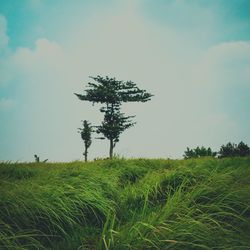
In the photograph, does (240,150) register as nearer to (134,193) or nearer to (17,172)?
(17,172)

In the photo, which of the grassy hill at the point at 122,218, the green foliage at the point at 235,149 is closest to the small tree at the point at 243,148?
the green foliage at the point at 235,149

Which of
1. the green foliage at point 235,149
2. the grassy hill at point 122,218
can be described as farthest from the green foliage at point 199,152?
the grassy hill at point 122,218

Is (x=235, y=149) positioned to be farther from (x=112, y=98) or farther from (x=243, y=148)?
(x=112, y=98)

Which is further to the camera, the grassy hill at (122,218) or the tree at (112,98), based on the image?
the tree at (112,98)

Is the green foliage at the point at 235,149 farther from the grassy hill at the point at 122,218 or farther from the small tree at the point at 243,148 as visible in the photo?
the grassy hill at the point at 122,218

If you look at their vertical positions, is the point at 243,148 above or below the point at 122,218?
above

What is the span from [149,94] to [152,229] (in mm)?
28068

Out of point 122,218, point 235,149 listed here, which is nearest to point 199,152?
point 235,149

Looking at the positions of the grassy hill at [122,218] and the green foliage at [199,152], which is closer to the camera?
the grassy hill at [122,218]

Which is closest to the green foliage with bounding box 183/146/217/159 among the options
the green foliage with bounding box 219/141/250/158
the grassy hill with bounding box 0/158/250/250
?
the green foliage with bounding box 219/141/250/158

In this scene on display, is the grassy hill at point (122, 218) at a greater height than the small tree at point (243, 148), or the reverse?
the small tree at point (243, 148)

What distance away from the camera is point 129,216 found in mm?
3832

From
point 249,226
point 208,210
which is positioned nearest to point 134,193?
point 208,210

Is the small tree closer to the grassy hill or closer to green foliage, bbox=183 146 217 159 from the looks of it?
green foliage, bbox=183 146 217 159
